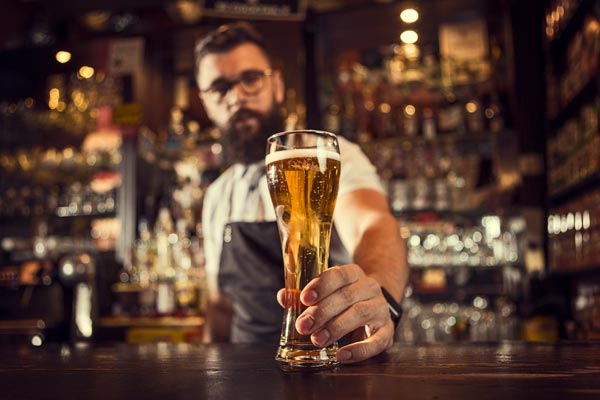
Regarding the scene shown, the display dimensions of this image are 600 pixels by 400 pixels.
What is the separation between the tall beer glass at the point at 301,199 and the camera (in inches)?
30.7

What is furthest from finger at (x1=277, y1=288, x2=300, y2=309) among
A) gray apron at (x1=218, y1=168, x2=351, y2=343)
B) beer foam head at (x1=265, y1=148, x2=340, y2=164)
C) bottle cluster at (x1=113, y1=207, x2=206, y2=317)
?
bottle cluster at (x1=113, y1=207, x2=206, y2=317)

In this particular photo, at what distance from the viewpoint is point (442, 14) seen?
11.9ft

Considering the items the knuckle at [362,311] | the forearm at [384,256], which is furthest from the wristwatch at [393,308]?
the forearm at [384,256]

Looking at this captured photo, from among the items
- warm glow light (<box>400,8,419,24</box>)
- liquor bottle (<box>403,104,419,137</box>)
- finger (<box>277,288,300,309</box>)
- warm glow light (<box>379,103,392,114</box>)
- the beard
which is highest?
warm glow light (<box>400,8,419,24</box>)

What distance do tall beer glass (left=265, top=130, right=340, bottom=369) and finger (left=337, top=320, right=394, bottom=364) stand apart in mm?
15

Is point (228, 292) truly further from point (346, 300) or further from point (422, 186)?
point (422, 186)

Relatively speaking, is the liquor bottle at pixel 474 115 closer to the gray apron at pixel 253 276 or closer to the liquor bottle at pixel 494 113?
the liquor bottle at pixel 494 113

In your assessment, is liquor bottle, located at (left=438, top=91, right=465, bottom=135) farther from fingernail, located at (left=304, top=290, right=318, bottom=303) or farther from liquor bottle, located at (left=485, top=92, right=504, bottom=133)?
fingernail, located at (left=304, top=290, right=318, bottom=303)

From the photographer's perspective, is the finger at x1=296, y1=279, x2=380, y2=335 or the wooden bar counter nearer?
the wooden bar counter

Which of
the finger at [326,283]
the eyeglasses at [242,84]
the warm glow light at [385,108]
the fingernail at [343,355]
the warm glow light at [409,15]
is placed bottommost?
the fingernail at [343,355]

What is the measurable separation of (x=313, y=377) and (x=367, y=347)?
0.19 metres

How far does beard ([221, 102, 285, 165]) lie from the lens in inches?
78.4

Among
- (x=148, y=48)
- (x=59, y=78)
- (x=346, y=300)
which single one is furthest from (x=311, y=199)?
(x=59, y=78)

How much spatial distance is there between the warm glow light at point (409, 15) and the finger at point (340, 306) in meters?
3.06
